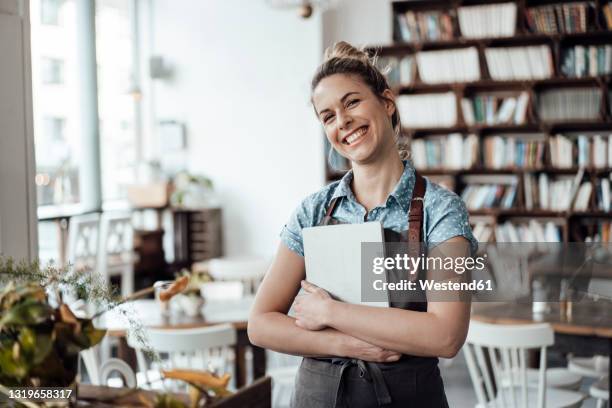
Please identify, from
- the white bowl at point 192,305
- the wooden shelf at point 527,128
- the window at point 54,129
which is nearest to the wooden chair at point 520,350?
the white bowl at point 192,305

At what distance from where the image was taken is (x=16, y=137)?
2215 millimetres

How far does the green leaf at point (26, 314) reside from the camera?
3.87 ft

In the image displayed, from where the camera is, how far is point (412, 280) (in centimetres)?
175

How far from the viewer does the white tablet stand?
174cm

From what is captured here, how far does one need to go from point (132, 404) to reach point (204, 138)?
639 centimetres

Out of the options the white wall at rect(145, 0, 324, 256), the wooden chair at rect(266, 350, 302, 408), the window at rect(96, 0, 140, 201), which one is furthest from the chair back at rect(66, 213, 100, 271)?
the white wall at rect(145, 0, 324, 256)

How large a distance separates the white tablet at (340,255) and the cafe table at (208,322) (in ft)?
6.38

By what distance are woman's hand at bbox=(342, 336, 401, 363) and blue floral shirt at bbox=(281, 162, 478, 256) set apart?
0.26 metres

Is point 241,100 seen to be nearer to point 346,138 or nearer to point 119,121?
point 119,121

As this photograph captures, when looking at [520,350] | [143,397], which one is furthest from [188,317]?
[143,397]

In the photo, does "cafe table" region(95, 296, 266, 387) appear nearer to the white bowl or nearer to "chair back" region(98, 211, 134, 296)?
the white bowl

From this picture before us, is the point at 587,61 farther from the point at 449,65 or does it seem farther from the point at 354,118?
the point at 354,118

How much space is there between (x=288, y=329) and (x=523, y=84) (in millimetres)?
5132

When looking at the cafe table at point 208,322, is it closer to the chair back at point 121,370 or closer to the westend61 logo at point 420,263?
the chair back at point 121,370
